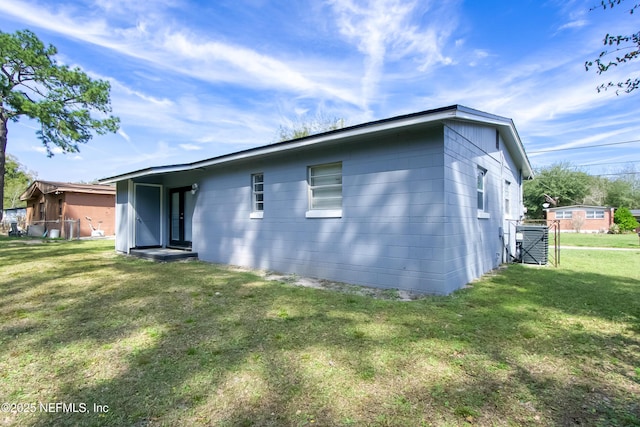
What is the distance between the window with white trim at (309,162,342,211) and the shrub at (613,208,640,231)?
34.1 metres

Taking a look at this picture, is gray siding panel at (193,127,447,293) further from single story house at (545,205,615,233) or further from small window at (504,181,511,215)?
single story house at (545,205,615,233)

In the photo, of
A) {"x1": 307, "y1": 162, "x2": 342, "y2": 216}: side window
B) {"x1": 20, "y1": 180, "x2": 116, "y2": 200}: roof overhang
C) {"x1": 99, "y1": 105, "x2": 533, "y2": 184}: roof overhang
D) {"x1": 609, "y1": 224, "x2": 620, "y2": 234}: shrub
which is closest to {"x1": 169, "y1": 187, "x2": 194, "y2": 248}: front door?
{"x1": 99, "y1": 105, "x2": 533, "y2": 184}: roof overhang

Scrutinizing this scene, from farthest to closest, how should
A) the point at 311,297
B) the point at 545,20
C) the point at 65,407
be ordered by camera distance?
the point at 545,20, the point at 311,297, the point at 65,407

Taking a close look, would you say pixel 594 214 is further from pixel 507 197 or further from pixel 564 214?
pixel 507 197

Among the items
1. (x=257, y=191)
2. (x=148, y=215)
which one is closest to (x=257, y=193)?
(x=257, y=191)

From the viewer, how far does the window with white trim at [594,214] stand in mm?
32438

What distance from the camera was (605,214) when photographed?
105ft

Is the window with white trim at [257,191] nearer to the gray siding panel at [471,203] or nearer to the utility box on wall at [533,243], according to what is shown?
the gray siding panel at [471,203]

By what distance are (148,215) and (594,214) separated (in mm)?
39527

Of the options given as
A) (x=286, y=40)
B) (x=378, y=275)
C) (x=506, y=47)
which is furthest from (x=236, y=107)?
(x=378, y=275)

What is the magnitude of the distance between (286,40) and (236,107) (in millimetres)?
8309

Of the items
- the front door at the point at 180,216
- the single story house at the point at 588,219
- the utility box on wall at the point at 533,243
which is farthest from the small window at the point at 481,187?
the single story house at the point at 588,219

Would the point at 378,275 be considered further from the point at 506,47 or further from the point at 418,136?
the point at 506,47

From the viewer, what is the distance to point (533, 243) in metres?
9.36
